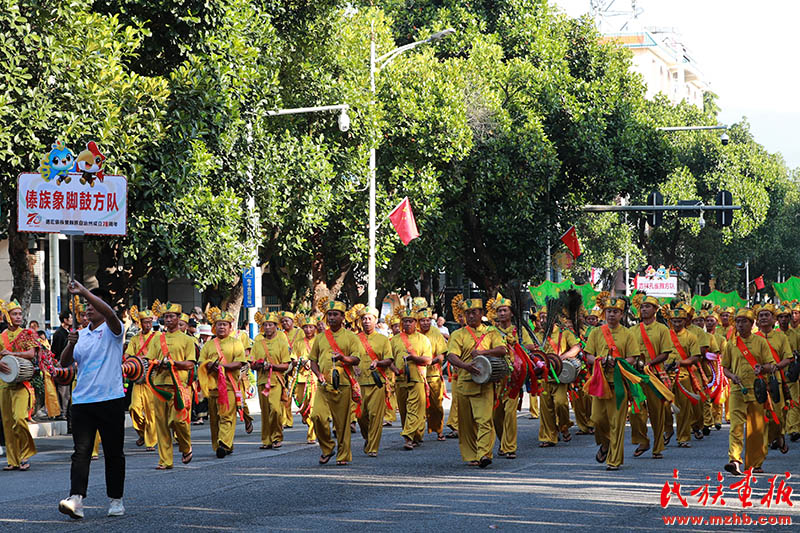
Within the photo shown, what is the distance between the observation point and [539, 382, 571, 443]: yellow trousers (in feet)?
52.7

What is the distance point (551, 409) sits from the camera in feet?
52.9

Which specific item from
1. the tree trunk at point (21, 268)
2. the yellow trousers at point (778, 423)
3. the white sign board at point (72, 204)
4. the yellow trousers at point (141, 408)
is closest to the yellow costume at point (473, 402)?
the yellow trousers at point (778, 423)

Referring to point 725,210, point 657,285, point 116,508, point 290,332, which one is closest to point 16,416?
point 116,508

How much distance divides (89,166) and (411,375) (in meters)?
5.82

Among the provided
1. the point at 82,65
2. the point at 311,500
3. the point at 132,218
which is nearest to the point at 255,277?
the point at 132,218

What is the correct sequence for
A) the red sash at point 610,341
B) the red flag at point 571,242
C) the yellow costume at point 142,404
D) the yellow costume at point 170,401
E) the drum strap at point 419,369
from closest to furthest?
the red sash at point 610,341
the yellow costume at point 170,401
the yellow costume at point 142,404
the drum strap at point 419,369
the red flag at point 571,242

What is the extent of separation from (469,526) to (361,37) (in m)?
23.9

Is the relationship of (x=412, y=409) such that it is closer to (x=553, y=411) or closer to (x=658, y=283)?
(x=553, y=411)

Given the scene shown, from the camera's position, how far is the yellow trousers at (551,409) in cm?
1608

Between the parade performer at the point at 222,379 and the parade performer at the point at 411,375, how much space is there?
7.13ft

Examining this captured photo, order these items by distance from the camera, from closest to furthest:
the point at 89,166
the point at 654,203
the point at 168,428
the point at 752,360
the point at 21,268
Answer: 1. the point at 752,360
2. the point at 168,428
3. the point at 89,166
4. the point at 21,268
5. the point at 654,203

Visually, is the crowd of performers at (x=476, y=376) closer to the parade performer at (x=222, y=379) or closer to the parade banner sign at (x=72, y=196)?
the parade performer at (x=222, y=379)

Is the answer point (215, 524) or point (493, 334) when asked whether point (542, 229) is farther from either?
point (215, 524)

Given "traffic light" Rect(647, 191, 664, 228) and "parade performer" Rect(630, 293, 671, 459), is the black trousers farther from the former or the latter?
"traffic light" Rect(647, 191, 664, 228)
